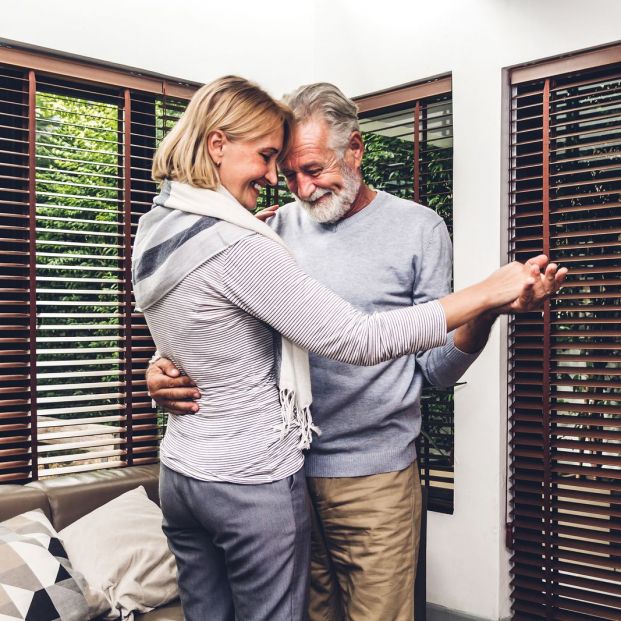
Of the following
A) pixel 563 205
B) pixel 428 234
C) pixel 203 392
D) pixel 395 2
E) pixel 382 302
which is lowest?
pixel 203 392

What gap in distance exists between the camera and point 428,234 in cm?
173

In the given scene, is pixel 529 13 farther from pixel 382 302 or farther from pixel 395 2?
pixel 382 302

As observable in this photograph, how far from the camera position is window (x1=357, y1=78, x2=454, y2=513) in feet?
10.2

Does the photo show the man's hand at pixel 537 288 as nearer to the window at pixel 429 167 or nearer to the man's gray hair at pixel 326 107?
the man's gray hair at pixel 326 107

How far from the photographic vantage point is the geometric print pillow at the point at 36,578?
1.96 m

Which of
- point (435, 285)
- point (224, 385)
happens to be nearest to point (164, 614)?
point (224, 385)

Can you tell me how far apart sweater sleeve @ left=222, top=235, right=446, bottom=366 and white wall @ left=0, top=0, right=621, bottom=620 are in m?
1.64

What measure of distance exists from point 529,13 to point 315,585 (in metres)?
2.13

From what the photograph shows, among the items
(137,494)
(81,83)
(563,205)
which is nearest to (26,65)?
(81,83)

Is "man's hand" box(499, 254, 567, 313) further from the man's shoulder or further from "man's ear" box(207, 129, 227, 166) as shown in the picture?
"man's ear" box(207, 129, 227, 166)

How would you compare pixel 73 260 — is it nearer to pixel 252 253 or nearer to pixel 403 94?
pixel 403 94

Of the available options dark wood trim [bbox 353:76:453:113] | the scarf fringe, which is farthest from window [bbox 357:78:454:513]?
the scarf fringe

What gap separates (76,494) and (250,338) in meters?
1.43

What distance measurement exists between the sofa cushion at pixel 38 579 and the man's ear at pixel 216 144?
1.30m
